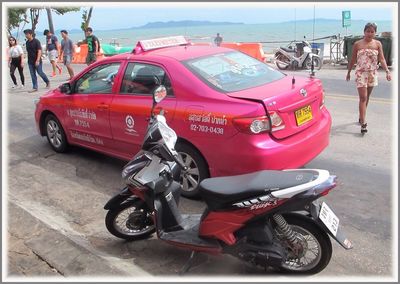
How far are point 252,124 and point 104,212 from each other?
1.87 m

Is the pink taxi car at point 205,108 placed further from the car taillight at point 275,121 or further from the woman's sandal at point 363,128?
the woman's sandal at point 363,128

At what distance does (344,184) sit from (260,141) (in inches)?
58.5

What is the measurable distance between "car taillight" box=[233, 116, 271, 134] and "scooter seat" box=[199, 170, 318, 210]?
3.07 ft

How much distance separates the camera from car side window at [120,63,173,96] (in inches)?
192

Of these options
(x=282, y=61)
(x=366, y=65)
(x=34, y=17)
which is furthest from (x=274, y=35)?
(x=366, y=65)

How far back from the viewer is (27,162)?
6391 millimetres

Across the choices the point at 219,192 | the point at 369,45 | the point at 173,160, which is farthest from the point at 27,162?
the point at 369,45

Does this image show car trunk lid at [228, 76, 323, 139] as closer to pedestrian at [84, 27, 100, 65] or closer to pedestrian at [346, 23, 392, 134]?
pedestrian at [346, 23, 392, 134]

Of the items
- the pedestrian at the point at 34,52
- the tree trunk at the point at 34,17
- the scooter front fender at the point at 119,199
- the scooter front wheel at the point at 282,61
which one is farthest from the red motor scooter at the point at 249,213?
the tree trunk at the point at 34,17

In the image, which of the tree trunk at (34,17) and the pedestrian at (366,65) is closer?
the pedestrian at (366,65)

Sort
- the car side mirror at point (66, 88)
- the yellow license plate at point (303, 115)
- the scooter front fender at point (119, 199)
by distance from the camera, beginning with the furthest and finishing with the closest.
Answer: the car side mirror at point (66, 88)
the yellow license plate at point (303, 115)
the scooter front fender at point (119, 199)

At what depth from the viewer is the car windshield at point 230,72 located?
458 centimetres

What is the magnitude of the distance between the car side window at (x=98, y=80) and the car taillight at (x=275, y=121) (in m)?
2.30

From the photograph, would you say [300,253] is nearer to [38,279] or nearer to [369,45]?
[38,279]
